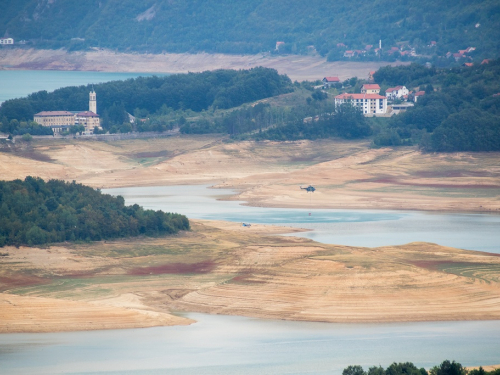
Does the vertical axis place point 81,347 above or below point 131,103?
below

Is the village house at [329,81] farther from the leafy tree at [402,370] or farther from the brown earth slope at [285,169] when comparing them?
the leafy tree at [402,370]

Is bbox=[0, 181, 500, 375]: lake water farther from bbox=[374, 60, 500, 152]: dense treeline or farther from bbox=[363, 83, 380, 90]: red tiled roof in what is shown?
bbox=[363, 83, 380, 90]: red tiled roof

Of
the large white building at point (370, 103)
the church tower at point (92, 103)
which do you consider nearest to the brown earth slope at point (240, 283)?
the large white building at point (370, 103)

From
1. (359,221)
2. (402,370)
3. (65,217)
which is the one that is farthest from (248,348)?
(359,221)

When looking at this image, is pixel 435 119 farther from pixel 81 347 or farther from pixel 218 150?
pixel 81 347

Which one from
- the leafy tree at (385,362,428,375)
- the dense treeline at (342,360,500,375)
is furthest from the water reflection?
the leafy tree at (385,362,428,375)

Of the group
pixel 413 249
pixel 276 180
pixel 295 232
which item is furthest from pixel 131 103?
pixel 413 249
